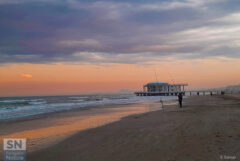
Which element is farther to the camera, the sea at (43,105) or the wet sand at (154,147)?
the sea at (43,105)

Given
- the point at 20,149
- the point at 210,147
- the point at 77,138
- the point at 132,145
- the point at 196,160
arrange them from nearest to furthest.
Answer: the point at 196,160, the point at 210,147, the point at 132,145, the point at 20,149, the point at 77,138

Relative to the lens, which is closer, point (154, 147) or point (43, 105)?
point (154, 147)

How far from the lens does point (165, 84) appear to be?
11619 centimetres

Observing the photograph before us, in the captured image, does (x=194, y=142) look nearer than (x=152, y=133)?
Yes

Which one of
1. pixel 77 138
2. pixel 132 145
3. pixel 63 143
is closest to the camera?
pixel 132 145

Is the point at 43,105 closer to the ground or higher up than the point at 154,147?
closer to the ground

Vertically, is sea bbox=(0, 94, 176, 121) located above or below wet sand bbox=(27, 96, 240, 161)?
below

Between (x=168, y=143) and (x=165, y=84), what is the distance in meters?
111

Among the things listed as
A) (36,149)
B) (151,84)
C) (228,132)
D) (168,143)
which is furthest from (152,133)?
(151,84)

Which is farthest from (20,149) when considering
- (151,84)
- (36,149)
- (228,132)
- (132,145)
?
(151,84)

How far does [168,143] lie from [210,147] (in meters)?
1.30

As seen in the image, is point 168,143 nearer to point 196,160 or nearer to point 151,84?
point 196,160

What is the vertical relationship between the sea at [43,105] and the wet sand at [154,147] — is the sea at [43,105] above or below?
below

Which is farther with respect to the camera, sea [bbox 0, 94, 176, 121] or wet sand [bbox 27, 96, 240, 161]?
sea [bbox 0, 94, 176, 121]
